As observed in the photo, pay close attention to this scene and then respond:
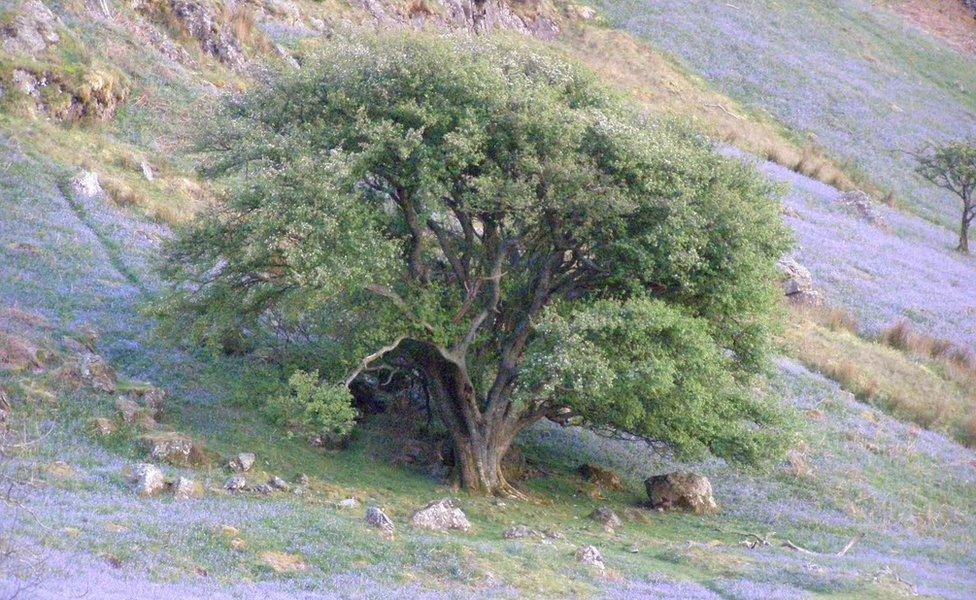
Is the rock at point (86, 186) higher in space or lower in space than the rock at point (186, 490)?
lower

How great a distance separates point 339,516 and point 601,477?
9.36 meters

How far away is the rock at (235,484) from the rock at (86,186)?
15025 mm

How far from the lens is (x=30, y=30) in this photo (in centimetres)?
3328

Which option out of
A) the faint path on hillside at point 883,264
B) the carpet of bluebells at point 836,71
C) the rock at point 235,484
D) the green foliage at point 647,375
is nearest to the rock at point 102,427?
the rock at point 235,484

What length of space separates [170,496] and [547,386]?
645 cm

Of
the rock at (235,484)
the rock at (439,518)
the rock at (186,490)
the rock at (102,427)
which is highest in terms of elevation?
the rock at (186,490)

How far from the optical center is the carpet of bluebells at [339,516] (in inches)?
451

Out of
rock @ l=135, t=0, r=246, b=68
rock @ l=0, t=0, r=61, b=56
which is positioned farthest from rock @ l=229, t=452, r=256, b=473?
rock @ l=135, t=0, r=246, b=68

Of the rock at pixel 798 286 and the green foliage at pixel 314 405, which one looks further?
the rock at pixel 798 286

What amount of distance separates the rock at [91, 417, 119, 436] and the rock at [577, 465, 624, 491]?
34.8ft

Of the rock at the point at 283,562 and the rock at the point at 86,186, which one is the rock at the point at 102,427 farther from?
the rock at the point at 86,186

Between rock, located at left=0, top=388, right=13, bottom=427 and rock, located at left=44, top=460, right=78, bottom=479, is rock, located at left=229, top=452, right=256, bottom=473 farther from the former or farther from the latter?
rock, located at left=0, top=388, right=13, bottom=427

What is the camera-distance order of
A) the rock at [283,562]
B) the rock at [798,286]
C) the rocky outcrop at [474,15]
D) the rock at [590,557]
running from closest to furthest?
the rock at [283,562] < the rock at [590,557] < the rock at [798,286] < the rocky outcrop at [474,15]

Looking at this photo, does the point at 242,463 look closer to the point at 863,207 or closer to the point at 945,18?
the point at 863,207
